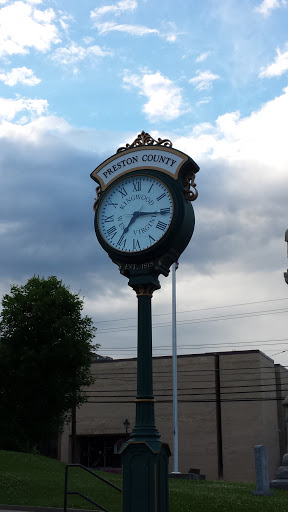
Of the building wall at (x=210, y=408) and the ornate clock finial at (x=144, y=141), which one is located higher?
the ornate clock finial at (x=144, y=141)

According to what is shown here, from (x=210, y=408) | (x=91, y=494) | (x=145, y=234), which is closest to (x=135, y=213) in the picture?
(x=145, y=234)

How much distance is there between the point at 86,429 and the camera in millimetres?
52562

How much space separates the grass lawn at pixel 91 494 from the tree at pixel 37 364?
328 inches

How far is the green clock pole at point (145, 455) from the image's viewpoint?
1011 cm

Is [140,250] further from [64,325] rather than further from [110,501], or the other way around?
[64,325]

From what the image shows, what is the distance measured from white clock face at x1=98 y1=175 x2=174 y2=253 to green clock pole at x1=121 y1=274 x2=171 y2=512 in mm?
1375

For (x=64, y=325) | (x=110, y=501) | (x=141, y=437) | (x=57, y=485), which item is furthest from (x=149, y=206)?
(x=64, y=325)

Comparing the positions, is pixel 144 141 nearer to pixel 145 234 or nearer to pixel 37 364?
pixel 145 234

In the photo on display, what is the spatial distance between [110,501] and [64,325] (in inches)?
669

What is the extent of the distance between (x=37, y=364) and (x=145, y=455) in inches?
925

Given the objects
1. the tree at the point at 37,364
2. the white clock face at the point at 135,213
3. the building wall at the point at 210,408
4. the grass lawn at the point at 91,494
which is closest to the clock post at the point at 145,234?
the white clock face at the point at 135,213

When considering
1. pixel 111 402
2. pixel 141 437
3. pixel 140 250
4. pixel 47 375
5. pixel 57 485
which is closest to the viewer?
pixel 141 437

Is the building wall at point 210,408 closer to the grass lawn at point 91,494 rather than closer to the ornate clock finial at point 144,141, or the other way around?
the grass lawn at point 91,494

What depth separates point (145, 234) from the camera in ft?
37.0
